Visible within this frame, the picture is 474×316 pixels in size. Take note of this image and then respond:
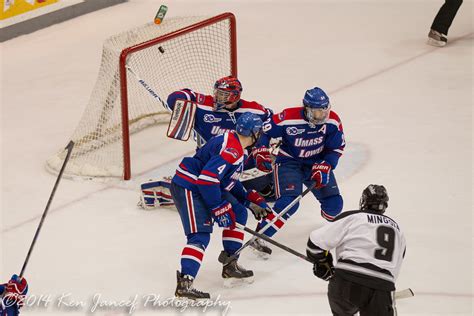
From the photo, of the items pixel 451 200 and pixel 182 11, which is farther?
pixel 182 11

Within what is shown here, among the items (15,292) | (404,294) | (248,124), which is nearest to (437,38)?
(248,124)

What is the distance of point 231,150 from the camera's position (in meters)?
5.36

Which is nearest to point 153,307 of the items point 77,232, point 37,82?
point 77,232

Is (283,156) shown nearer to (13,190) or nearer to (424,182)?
(424,182)

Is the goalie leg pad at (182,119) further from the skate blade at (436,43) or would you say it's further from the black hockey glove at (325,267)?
the skate blade at (436,43)

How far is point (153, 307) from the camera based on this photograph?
5.36 meters

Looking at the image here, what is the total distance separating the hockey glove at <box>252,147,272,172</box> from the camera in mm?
6020

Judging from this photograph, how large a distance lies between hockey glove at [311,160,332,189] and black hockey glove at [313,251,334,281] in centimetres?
118

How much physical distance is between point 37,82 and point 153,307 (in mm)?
3684

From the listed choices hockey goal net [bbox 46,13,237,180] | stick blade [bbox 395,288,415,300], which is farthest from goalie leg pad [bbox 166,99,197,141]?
stick blade [bbox 395,288,415,300]

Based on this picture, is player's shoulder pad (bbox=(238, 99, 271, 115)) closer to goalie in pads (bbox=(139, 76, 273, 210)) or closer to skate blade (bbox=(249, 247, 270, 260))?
goalie in pads (bbox=(139, 76, 273, 210))

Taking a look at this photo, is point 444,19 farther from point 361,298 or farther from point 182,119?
point 361,298

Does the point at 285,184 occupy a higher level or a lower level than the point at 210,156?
lower

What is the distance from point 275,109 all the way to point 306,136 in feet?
6.65
